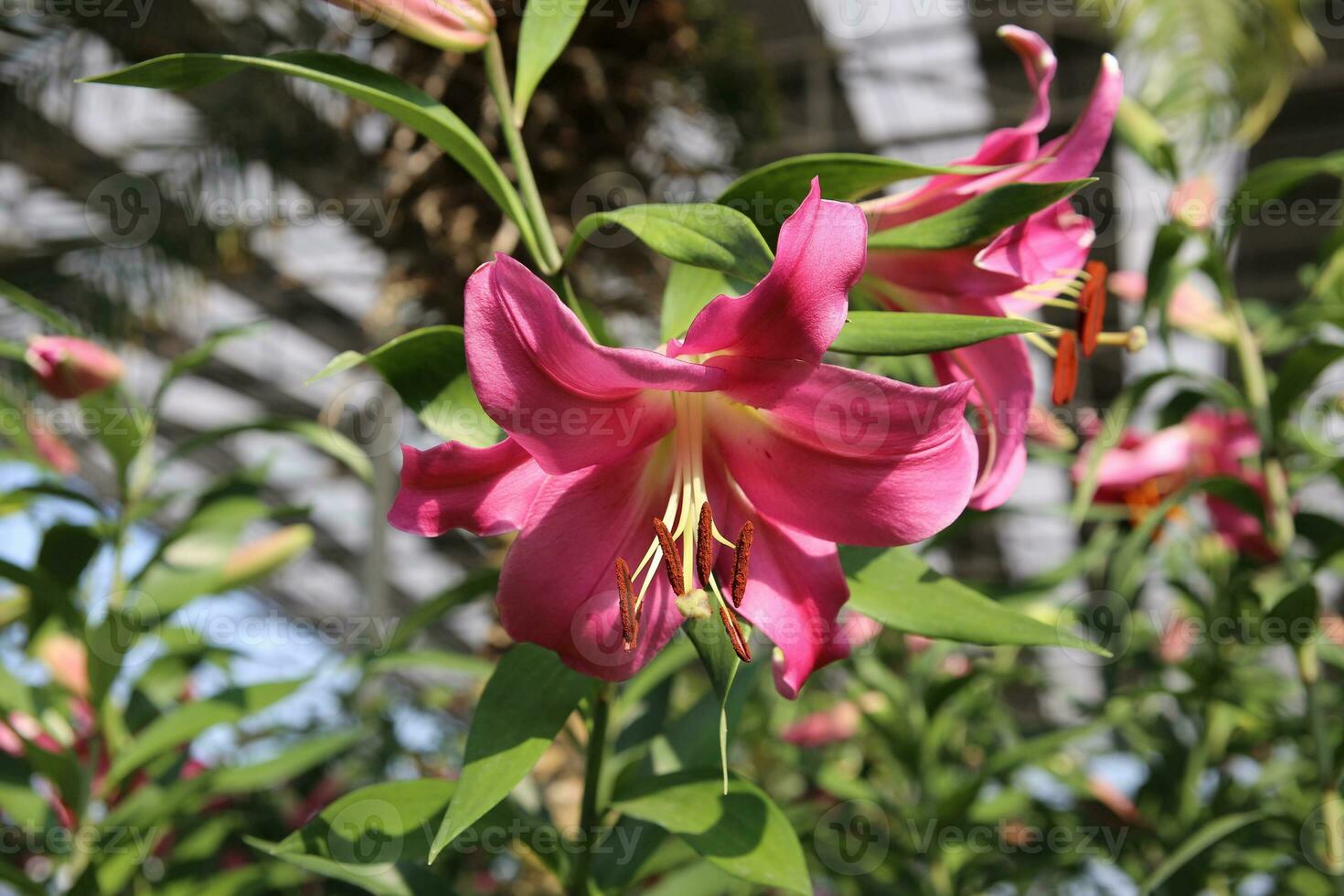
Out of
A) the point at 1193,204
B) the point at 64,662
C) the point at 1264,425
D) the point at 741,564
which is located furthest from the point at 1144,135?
the point at 64,662

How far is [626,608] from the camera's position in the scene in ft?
1.65

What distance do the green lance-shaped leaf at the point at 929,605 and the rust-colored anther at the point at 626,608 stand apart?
137 millimetres

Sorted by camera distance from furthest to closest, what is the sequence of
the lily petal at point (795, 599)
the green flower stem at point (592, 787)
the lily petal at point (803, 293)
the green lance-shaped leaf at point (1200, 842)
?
the green lance-shaped leaf at point (1200, 842)
the green flower stem at point (592, 787)
the lily petal at point (795, 599)
the lily petal at point (803, 293)

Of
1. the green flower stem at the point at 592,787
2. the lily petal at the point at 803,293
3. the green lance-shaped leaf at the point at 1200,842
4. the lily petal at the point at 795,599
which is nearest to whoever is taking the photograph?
the lily petal at the point at 803,293

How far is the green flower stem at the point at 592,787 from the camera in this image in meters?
0.66

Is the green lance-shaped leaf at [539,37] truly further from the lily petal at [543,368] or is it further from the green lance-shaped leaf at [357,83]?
the lily petal at [543,368]

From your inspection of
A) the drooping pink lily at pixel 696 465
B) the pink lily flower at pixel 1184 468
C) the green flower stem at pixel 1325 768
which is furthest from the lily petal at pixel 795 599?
the pink lily flower at pixel 1184 468

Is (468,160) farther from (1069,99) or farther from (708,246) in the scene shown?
(1069,99)

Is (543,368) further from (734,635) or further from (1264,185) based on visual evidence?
(1264,185)

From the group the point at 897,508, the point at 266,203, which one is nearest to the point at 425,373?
the point at 897,508

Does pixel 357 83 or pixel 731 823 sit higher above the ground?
pixel 357 83

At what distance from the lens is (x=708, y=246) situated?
1.65 feet

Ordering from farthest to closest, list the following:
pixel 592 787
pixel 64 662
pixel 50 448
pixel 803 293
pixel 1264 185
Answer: pixel 50 448 < pixel 64 662 < pixel 1264 185 < pixel 592 787 < pixel 803 293

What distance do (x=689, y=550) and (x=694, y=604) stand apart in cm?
3
